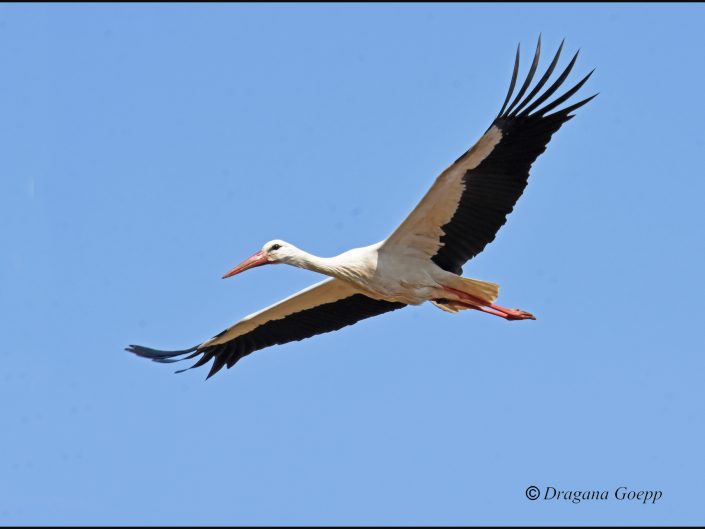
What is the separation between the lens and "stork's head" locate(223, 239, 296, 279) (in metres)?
11.8

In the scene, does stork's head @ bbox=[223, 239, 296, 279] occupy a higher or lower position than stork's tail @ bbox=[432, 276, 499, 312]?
higher

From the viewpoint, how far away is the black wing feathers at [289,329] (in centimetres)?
1250

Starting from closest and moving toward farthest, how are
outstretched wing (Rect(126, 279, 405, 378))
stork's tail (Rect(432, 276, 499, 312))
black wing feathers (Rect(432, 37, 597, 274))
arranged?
black wing feathers (Rect(432, 37, 597, 274)), stork's tail (Rect(432, 276, 499, 312)), outstretched wing (Rect(126, 279, 405, 378))

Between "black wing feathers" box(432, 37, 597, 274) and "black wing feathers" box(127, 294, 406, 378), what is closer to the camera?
"black wing feathers" box(432, 37, 597, 274)

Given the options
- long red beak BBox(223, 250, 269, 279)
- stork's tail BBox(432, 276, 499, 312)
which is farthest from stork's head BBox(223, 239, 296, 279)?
stork's tail BBox(432, 276, 499, 312)

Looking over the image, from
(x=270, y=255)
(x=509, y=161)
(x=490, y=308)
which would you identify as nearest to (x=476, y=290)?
(x=490, y=308)

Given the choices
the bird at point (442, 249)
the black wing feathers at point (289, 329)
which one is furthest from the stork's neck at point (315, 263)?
the black wing feathers at point (289, 329)

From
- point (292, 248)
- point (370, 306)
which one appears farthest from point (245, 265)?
point (370, 306)

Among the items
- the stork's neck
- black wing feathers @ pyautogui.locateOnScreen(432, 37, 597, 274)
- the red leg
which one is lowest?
the red leg

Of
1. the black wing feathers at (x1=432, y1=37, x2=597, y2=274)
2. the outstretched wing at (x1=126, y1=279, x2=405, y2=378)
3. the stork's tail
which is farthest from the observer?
the outstretched wing at (x1=126, y1=279, x2=405, y2=378)

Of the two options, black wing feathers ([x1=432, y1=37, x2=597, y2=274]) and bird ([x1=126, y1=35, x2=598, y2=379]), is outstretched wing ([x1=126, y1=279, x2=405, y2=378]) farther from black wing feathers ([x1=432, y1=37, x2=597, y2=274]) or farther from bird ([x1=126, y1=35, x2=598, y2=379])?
black wing feathers ([x1=432, y1=37, x2=597, y2=274])

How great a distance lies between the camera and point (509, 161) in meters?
11.0

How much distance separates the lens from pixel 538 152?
1093 centimetres

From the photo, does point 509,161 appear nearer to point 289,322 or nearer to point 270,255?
point 270,255
